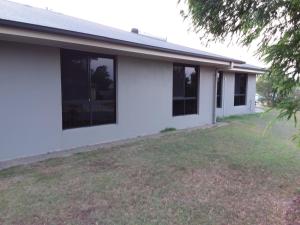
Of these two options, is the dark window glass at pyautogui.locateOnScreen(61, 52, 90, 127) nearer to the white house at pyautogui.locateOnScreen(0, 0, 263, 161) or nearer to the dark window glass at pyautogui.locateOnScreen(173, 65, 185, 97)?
the white house at pyautogui.locateOnScreen(0, 0, 263, 161)

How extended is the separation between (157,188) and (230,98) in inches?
524

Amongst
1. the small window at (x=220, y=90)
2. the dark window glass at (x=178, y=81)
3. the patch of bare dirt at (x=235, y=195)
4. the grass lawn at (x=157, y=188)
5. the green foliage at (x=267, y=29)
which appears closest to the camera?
the grass lawn at (x=157, y=188)

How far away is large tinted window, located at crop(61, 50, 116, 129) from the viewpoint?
7488 millimetres

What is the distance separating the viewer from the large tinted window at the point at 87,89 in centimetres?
749

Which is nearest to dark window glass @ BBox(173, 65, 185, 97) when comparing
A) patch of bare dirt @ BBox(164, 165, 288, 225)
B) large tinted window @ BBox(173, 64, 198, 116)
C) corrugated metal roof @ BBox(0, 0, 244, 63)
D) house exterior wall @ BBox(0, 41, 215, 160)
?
large tinted window @ BBox(173, 64, 198, 116)

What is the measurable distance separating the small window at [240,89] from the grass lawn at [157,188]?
10.4 meters

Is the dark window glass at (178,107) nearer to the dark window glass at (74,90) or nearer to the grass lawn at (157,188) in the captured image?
the grass lawn at (157,188)

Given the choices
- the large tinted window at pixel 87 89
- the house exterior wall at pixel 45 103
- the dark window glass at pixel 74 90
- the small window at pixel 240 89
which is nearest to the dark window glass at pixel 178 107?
the house exterior wall at pixel 45 103

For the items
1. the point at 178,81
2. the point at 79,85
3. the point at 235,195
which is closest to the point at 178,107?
the point at 178,81

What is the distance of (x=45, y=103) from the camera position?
22.9ft

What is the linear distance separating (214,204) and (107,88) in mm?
5410

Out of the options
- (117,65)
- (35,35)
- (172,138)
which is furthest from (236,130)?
(35,35)

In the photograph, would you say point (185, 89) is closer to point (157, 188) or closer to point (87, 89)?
point (87, 89)

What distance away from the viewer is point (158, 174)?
17.6 feet
